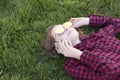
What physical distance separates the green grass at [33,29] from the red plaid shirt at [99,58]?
22 centimetres

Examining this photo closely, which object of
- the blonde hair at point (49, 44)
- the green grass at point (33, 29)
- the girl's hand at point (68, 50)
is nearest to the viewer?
the girl's hand at point (68, 50)

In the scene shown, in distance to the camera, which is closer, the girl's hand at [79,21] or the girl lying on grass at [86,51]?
the girl lying on grass at [86,51]

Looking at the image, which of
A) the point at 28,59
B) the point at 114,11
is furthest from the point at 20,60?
the point at 114,11

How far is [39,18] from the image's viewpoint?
13.0 feet

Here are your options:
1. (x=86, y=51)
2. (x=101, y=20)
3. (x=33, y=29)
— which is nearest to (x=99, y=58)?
(x=86, y=51)

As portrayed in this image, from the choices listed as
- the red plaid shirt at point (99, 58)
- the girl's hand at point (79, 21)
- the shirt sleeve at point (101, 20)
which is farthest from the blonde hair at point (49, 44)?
the shirt sleeve at point (101, 20)

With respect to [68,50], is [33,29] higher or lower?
higher

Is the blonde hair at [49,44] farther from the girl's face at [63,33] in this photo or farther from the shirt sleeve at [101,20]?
the shirt sleeve at [101,20]

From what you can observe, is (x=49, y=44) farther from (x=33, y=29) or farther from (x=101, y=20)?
(x=101, y=20)

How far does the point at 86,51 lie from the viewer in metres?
3.18

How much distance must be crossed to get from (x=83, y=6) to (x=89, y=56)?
3.56ft

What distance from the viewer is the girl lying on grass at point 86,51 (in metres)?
3.08

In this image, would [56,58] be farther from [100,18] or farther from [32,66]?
[100,18]

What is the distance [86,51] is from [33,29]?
92 cm
